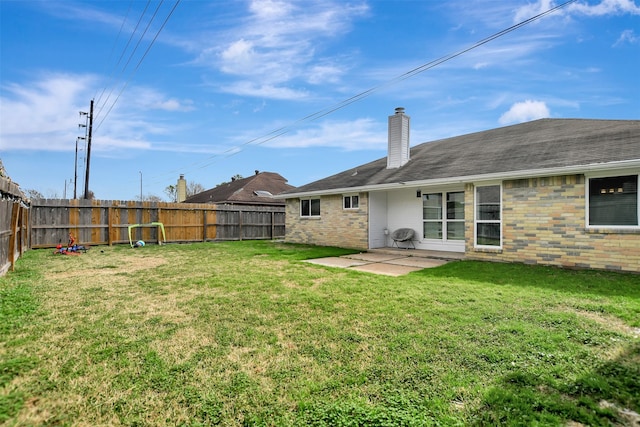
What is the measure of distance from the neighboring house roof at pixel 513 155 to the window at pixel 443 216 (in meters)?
1.07

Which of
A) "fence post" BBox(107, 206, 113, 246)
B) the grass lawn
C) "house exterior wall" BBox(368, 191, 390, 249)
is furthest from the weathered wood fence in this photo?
"house exterior wall" BBox(368, 191, 390, 249)

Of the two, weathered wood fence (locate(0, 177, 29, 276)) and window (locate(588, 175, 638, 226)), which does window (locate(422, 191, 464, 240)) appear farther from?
weathered wood fence (locate(0, 177, 29, 276))

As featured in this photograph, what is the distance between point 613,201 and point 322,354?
7544 millimetres

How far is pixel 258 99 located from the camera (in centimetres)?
1934

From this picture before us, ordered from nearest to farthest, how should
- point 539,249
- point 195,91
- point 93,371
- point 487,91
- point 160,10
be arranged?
point 93,371
point 539,249
point 160,10
point 487,91
point 195,91

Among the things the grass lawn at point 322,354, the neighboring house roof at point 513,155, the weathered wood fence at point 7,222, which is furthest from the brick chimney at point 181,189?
the grass lawn at point 322,354

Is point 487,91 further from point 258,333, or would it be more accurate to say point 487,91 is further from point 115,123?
point 115,123

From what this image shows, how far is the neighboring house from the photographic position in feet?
23.0

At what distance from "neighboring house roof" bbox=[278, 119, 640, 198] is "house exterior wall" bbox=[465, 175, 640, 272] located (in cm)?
45

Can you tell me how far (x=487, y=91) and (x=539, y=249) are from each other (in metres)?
7.75

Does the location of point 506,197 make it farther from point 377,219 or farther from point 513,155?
point 377,219

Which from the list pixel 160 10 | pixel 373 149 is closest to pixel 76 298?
pixel 160 10

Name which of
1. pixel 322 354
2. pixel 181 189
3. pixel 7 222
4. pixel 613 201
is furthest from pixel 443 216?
pixel 181 189

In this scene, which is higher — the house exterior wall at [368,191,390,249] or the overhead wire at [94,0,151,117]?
the overhead wire at [94,0,151,117]
